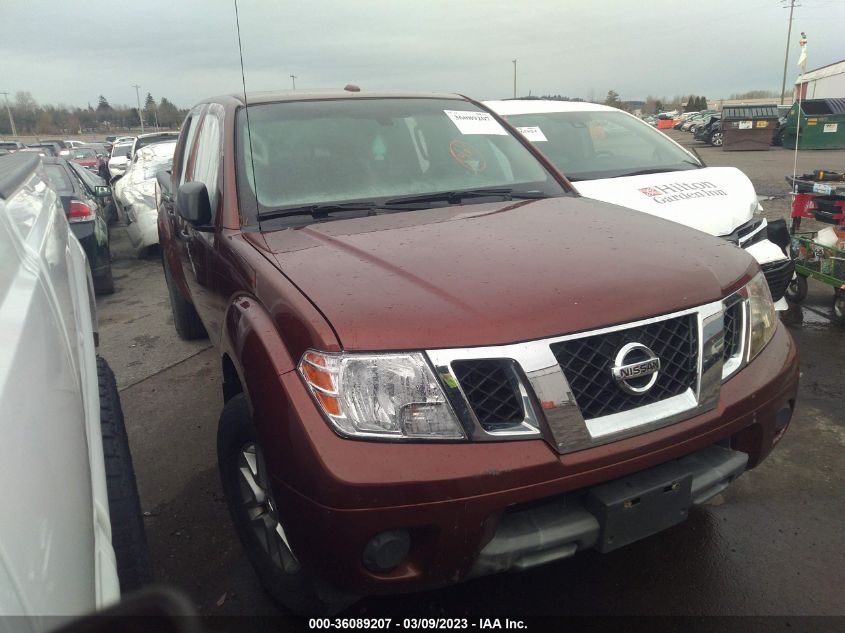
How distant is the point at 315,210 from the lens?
8.71 feet

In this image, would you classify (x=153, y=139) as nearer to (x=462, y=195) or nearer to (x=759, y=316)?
(x=462, y=195)

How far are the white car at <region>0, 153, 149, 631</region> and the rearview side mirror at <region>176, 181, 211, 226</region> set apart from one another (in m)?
0.52

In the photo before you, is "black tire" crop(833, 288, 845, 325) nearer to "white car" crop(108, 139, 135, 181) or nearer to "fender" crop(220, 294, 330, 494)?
"fender" crop(220, 294, 330, 494)

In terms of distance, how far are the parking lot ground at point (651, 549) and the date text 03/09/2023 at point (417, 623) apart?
0.14ft

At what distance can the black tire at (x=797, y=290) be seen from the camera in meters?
5.52

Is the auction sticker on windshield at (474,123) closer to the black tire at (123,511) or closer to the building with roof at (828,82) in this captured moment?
the black tire at (123,511)

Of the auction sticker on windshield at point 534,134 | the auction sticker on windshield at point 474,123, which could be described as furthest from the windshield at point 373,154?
the auction sticker on windshield at point 534,134

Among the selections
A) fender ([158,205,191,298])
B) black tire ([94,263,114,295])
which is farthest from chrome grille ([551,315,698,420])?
black tire ([94,263,114,295])

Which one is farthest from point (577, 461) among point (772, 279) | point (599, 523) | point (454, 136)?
point (772, 279)

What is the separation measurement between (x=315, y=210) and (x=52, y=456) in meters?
1.65

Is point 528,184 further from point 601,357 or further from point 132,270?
point 132,270

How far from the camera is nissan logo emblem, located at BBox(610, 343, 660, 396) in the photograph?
1.76 meters

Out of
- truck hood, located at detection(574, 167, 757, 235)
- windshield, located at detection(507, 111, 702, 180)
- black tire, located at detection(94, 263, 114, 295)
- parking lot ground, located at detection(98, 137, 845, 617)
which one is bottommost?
parking lot ground, located at detection(98, 137, 845, 617)

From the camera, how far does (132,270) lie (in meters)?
8.75
